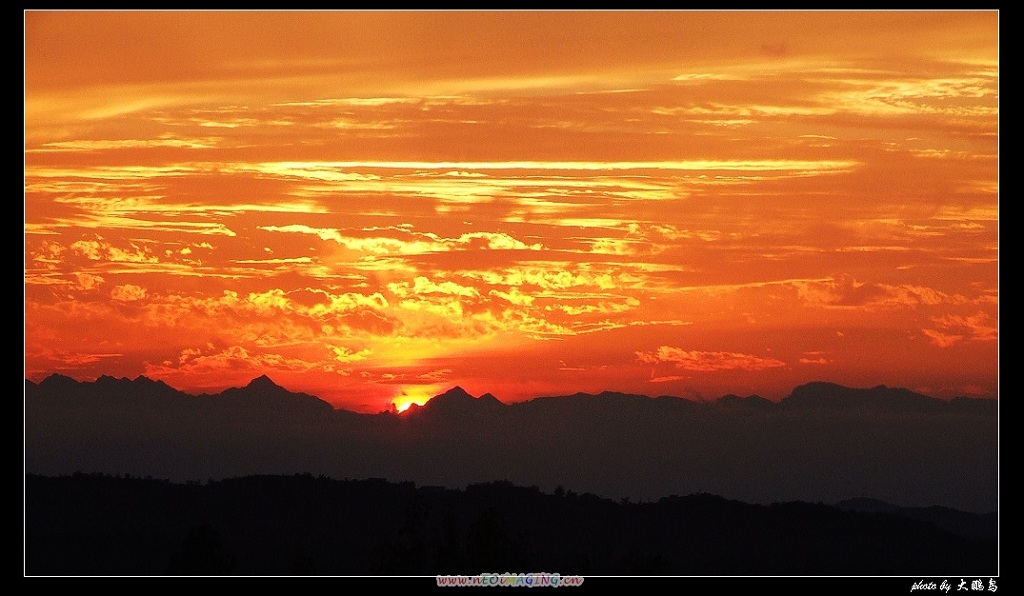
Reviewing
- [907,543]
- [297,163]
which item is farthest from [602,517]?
[297,163]

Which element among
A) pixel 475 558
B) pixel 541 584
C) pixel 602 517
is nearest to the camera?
pixel 541 584

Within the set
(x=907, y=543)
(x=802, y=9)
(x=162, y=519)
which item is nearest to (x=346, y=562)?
(x=162, y=519)

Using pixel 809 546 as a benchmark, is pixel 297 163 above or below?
above

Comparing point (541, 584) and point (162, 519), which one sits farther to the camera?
point (162, 519)

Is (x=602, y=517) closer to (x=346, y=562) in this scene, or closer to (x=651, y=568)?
(x=651, y=568)

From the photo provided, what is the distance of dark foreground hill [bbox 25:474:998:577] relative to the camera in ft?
102

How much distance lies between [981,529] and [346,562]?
1426 centimetres

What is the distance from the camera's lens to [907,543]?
102ft

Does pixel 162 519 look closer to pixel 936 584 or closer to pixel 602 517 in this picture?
pixel 602 517

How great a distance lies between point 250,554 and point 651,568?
954cm

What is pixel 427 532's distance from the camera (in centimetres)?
3189

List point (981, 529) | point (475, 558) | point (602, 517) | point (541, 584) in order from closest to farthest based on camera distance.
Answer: point (541, 584) < point (981, 529) < point (475, 558) < point (602, 517)

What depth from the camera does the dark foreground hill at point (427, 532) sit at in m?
31.1

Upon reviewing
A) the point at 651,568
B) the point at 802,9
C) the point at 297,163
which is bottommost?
the point at 651,568
